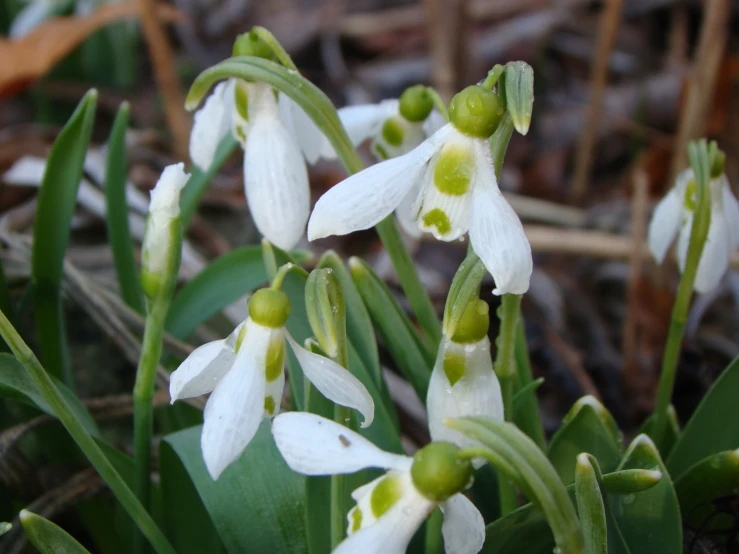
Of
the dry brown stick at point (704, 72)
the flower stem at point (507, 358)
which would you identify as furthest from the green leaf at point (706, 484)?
the dry brown stick at point (704, 72)

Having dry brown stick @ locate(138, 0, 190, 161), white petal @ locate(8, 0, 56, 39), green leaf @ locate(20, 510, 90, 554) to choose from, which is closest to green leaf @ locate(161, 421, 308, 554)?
green leaf @ locate(20, 510, 90, 554)

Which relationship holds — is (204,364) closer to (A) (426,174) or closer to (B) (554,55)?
(A) (426,174)

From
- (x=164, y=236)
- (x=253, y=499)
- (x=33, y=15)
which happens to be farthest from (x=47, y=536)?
(x=33, y=15)

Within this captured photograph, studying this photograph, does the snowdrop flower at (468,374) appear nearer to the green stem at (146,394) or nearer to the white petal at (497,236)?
the white petal at (497,236)

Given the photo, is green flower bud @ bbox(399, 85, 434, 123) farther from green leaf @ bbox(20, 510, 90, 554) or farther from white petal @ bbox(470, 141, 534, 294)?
green leaf @ bbox(20, 510, 90, 554)

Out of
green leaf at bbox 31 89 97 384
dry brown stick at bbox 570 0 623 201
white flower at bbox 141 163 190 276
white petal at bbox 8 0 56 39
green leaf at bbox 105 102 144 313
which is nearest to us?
white flower at bbox 141 163 190 276
